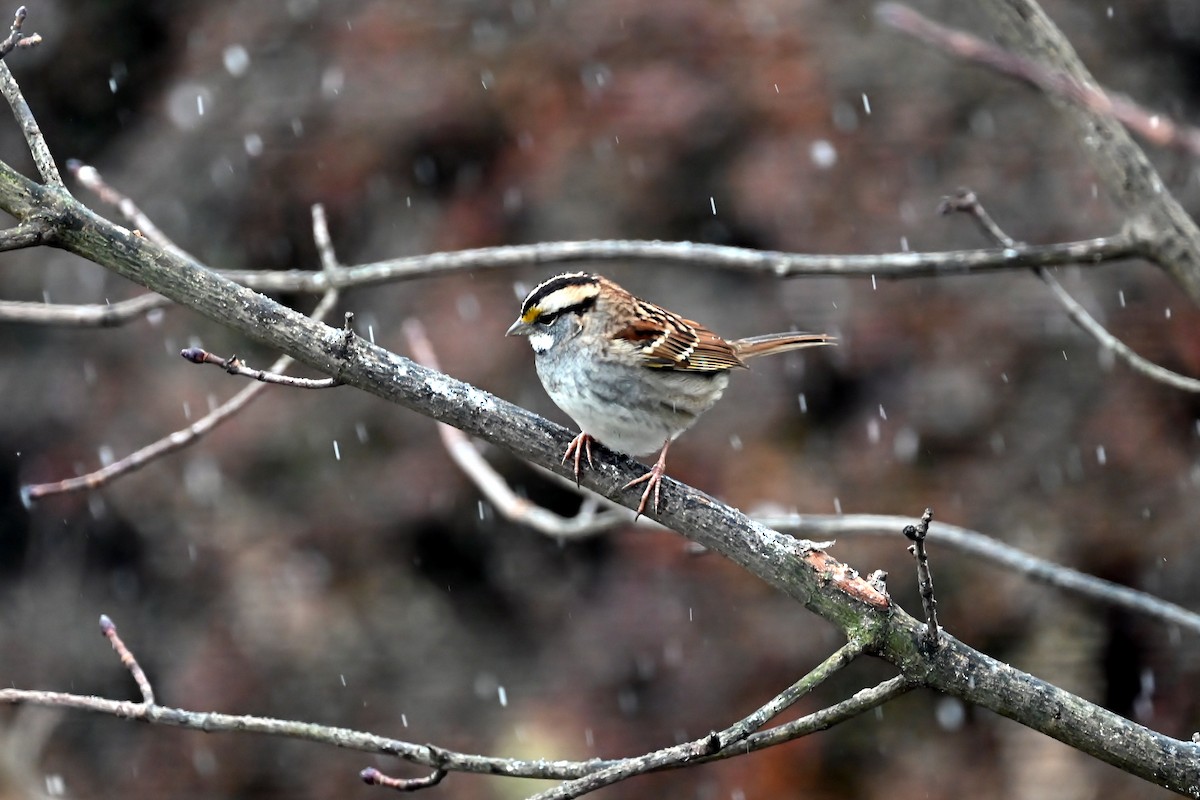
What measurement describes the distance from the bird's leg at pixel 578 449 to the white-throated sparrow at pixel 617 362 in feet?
0.89

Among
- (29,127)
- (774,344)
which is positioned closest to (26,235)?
(29,127)

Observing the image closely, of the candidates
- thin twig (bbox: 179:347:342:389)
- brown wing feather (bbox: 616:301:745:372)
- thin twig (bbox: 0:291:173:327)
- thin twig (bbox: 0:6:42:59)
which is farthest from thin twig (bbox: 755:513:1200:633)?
thin twig (bbox: 0:6:42:59)

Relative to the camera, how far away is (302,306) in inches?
295

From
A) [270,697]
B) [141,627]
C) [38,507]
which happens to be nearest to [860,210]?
[270,697]

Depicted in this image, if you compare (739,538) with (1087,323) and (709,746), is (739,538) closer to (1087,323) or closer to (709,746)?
(709,746)

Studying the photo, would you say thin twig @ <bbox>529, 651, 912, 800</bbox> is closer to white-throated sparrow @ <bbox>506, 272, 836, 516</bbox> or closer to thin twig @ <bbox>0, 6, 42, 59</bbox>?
→ white-throated sparrow @ <bbox>506, 272, 836, 516</bbox>

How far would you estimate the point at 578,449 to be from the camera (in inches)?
113

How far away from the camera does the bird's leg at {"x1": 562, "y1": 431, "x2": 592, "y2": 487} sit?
2.72 m

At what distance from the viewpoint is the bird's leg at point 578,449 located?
2.72 meters

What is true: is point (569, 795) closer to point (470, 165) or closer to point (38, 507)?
point (470, 165)

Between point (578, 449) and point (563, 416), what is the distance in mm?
3628

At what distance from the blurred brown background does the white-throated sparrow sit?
266cm

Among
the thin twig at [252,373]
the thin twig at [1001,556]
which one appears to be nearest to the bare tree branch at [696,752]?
the thin twig at [252,373]

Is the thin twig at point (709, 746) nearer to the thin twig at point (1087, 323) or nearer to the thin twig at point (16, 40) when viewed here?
the thin twig at point (1087, 323)
